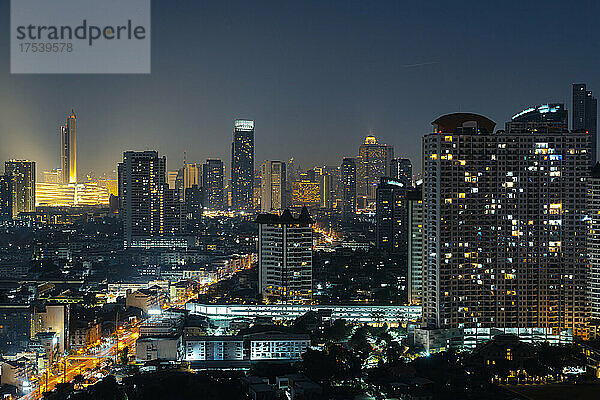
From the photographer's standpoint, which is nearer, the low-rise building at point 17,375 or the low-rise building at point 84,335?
the low-rise building at point 17,375

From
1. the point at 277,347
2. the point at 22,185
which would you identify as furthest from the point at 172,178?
the point at 277,347

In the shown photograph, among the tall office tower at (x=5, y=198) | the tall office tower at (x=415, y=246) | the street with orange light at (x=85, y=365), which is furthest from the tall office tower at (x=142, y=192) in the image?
the tall office tower at (x=415, y=246)

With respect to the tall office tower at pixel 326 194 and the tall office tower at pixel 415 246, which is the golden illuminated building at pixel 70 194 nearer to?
the tall office tower at pixel 326 194

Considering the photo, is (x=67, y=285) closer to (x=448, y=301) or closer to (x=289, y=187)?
(x=448, y=301)

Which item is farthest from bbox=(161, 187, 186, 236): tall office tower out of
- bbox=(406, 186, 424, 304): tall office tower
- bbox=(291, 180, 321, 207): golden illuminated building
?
bbox=(406, 186, 424, 304): tall office tower

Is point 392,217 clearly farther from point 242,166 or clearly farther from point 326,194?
point 242,166

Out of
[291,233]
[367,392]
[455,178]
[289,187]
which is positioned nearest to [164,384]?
[367,392]
